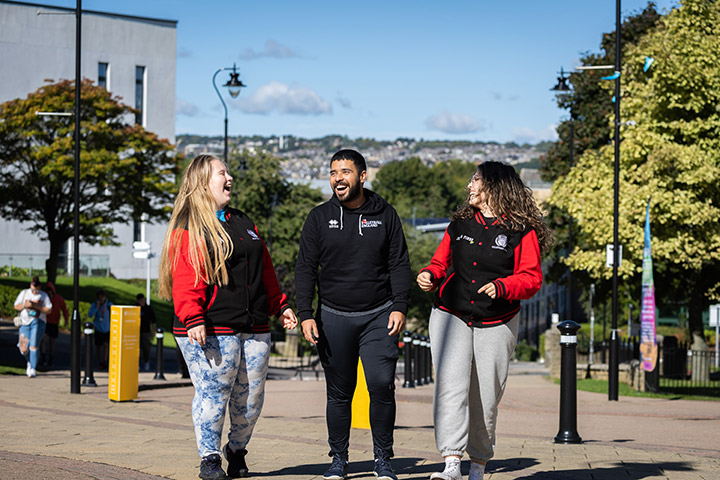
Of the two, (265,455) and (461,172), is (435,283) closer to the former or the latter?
(265,455)

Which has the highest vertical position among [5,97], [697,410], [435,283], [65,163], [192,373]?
[5,97]

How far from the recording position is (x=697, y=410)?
1541 cm

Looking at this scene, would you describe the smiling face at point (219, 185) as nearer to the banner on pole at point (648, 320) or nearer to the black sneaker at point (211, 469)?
the black sneaker at point (211, 469)

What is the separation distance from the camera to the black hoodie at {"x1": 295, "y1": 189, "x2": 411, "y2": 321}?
595 centimetres

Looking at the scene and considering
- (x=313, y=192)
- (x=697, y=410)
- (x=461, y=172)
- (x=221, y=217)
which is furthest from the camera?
(x=461, y=172)

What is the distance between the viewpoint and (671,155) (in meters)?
25.5

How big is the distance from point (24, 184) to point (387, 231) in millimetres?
30300

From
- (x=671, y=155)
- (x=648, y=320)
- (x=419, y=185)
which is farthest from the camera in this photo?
(x=419, y=185)

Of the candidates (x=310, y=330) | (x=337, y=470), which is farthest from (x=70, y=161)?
(x=337, y=470)

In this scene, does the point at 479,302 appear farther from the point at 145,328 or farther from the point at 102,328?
the point at 145,328

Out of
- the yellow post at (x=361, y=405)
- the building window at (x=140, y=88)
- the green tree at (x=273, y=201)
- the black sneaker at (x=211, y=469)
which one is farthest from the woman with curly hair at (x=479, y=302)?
the building window at (x=140, y=88)

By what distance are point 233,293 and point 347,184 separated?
971 millimetres

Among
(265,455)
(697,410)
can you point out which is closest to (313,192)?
(697,410)

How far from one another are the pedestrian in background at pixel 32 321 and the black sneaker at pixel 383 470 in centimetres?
1250
